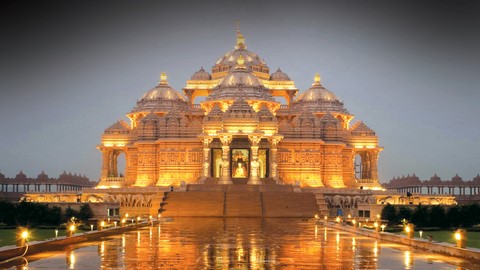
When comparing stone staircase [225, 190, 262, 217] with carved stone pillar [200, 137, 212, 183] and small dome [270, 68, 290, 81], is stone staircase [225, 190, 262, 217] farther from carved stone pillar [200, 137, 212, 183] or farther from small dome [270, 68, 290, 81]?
small dome [270, 68, 290, 81]

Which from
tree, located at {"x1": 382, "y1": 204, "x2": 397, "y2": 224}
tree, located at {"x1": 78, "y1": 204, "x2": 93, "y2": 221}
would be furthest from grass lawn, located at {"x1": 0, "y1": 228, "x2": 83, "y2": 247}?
tree, located at {"x1": 382, "y1": 204, "x2": 397, "y2": 224}

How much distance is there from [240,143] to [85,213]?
2161 cm

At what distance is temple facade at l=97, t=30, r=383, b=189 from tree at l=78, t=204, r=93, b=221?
48.1 ft

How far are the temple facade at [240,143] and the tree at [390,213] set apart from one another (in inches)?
666

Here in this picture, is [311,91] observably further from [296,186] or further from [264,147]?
[296,186]

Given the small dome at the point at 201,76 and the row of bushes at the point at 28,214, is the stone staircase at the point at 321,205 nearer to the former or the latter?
the row of bushes at the point at 28,214

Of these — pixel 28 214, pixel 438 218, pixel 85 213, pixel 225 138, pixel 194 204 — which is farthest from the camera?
pixel 225 138

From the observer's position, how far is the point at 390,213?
47031 mm

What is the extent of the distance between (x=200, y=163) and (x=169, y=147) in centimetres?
335

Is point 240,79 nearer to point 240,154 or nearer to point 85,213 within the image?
point 240,154

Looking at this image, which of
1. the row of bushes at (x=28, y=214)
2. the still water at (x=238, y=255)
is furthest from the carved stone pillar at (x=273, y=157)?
the still water at (x=238, y=255)

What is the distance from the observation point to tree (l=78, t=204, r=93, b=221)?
4959 centimetres

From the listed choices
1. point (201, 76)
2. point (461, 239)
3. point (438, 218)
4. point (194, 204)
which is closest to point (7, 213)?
point (194, 204)

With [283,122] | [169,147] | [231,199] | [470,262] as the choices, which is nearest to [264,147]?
[283,122]
